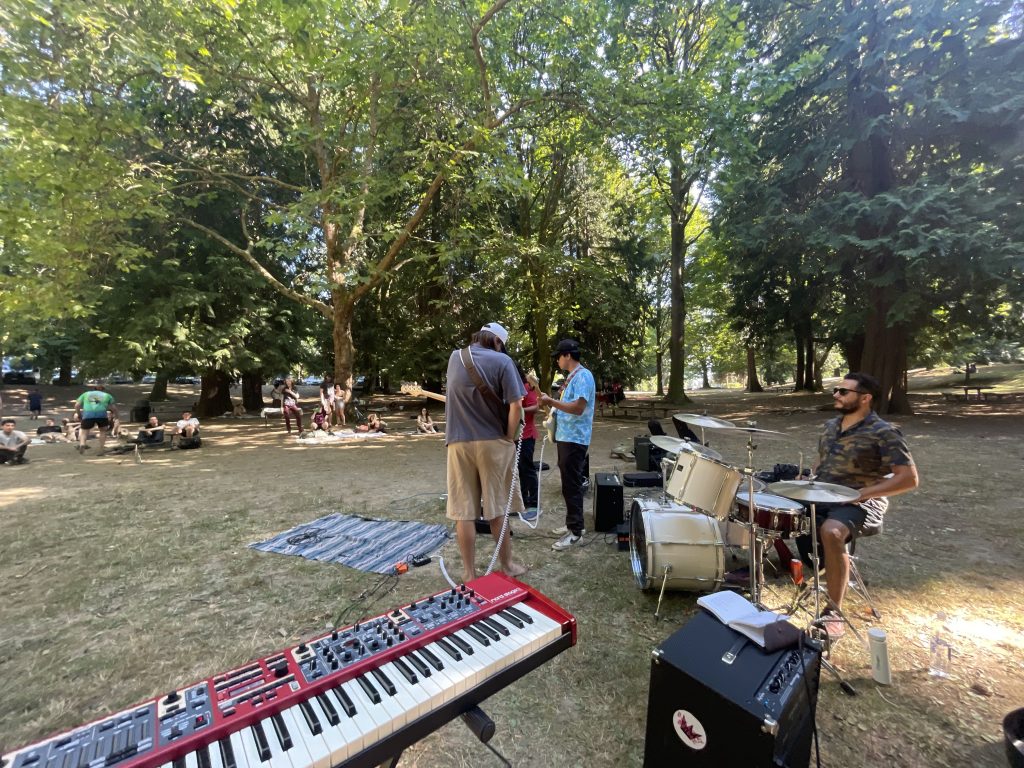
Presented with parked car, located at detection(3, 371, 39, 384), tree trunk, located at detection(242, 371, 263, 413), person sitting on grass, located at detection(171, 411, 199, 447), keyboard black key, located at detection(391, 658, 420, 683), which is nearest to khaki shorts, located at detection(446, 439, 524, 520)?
keyboard black key, located at detection(391, 658, 420, 683)

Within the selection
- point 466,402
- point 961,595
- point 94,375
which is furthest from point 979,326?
point 94,375

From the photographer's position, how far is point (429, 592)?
3865mm

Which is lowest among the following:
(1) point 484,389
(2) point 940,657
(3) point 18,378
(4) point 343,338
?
(2) point 940,657

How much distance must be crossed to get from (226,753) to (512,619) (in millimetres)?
1017

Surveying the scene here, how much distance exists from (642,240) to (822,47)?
9.36m

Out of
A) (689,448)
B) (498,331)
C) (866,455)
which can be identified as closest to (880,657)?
(866,455)

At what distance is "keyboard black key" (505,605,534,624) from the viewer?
1896 millimetres

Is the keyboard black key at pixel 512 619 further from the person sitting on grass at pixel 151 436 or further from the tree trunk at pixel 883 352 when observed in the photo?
the tree trunk at pixel 883 352

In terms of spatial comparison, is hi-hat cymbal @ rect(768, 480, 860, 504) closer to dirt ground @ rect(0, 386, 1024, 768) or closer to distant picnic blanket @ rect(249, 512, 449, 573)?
dirt ground @ rect(0, 386, 1024, 768)

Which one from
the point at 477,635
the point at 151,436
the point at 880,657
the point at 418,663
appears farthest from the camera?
the point at 151,436

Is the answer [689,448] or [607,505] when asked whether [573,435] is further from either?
[689,448]

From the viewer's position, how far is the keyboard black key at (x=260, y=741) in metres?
1.25

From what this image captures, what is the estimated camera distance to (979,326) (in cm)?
1403

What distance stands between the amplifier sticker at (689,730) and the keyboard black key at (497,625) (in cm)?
80
